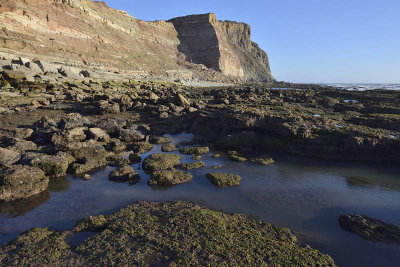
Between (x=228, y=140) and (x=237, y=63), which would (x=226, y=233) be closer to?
(x=228, y=140)

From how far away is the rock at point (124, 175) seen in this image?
8.18 metres

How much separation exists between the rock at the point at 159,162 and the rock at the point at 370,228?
19.9 feet

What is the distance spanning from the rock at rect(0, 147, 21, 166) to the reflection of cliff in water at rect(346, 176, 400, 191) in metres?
12.2

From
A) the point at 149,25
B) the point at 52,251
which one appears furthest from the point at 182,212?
the point at 149,25

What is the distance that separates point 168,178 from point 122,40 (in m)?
85.2

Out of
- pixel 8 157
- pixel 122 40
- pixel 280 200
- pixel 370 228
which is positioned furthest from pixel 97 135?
pixel 122 40

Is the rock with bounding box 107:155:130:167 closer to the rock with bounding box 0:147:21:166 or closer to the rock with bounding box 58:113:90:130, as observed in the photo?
the rock with bounding box 0:147:21:166

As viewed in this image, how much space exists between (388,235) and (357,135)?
6.15 meters

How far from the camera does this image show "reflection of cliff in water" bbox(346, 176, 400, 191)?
8.10 meters

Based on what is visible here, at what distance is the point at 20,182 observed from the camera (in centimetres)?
Result: 692

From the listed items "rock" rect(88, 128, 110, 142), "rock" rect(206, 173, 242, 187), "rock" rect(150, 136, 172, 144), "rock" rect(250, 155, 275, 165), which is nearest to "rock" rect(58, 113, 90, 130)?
"rock" rect(88, 128, 110, 142)

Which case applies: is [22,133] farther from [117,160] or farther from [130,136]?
[117,160]

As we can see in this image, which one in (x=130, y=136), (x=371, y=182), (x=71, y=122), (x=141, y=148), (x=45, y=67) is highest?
(x=45, y=67)

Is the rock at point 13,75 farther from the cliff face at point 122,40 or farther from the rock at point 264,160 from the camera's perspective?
the rock at point 264,160
